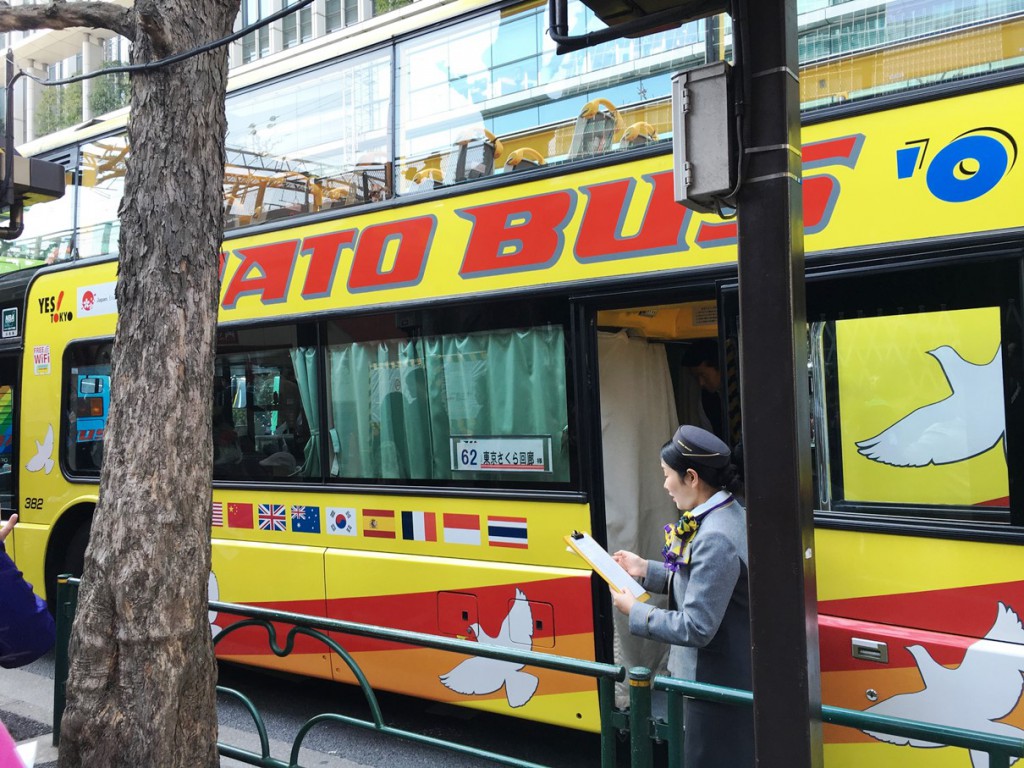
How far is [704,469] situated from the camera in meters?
3.29

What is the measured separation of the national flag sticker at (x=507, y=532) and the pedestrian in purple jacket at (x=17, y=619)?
2.30 meters

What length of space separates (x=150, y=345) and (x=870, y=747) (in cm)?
334

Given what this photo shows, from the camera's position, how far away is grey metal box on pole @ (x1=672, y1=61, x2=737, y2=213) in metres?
2.31

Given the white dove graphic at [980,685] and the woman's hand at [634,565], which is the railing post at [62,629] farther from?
the white dove graphic at [980,685]

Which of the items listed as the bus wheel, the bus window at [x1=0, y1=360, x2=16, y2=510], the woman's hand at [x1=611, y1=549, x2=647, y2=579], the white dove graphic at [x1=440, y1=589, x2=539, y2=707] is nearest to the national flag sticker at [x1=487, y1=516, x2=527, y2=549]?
the white dove graphic at [x1=440, y1=589, x2=539, y2=707]

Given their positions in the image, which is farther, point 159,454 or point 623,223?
point 623,223

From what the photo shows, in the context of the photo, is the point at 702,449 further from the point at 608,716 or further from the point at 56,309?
the point at 56,309

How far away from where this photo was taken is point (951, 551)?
11.4 feet

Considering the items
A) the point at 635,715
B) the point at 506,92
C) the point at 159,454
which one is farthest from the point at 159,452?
the point at 506,92

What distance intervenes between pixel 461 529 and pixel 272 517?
61.8 inches

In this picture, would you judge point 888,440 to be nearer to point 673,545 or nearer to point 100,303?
point 673,545

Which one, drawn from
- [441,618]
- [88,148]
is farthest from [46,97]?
[441,618]

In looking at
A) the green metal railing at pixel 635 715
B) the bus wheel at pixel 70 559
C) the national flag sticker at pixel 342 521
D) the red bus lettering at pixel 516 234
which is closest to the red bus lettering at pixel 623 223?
the red bus lettering at pixel 516 234

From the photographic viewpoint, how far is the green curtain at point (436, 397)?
480 centimetres
